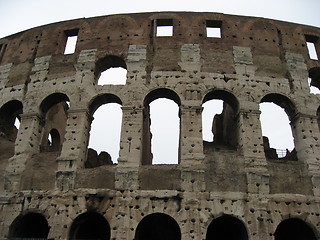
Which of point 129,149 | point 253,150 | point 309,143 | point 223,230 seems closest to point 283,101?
point 309,143

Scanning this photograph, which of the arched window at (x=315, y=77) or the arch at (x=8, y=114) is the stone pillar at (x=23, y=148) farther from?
the arched window at (x=315, y=77)

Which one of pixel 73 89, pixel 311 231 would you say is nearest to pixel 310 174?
pixel 311 231

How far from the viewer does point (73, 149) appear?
31.3 feet

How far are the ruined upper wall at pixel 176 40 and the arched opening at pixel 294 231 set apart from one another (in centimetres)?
493

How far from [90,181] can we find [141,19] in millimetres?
6573

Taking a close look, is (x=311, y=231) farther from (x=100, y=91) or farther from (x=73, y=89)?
(x=73, y=89)

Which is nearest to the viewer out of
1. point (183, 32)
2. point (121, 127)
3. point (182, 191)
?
point (182, 191)

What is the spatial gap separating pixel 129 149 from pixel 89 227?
9.69 ft

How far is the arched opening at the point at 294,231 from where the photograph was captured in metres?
9.02

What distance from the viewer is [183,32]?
11570mm

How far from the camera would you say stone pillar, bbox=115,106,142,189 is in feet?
29.2

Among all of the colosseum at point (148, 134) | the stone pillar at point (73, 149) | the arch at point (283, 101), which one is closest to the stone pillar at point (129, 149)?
the colosseum at point (148, 134)

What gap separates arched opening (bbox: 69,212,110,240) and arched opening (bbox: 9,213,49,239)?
4.55 feet

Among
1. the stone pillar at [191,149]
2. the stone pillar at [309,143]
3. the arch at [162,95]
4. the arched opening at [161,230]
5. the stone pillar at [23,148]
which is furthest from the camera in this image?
the arch at [162,95]
